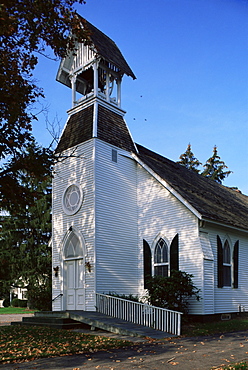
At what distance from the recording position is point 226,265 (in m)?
19.4

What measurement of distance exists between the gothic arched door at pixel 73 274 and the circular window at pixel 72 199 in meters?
1.22

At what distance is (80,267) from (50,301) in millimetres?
3733

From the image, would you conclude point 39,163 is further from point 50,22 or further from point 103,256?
A: point 103,256

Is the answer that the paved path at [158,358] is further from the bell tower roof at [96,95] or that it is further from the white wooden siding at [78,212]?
the bell tower roof at [96,95]

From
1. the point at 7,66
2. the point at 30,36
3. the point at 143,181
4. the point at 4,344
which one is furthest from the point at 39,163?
the point at 143,181

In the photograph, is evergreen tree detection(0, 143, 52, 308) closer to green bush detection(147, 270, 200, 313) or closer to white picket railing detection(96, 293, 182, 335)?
white picket railing detection(96, 293, 182, 335)

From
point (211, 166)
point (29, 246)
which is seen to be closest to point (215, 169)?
point (211, 166)

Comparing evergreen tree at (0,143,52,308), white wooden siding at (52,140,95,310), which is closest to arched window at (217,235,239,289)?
white wooden siding at (52,140,95,310)

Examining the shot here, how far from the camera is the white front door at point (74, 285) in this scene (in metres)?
18.1

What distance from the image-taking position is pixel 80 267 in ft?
60.9

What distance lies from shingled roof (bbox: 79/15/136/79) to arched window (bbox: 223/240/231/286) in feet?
36.0

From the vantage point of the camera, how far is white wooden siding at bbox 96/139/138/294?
59.3 ft

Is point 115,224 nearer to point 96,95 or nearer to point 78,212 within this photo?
point 78,212

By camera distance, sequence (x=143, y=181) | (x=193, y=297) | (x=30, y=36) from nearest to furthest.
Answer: (x=30, y=36) → (x=193, y=297) → (x=143, y=181)
